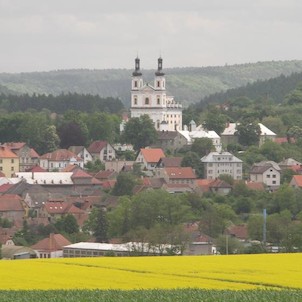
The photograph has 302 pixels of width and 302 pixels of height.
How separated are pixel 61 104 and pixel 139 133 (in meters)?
57.3

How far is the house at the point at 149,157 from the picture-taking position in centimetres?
12019

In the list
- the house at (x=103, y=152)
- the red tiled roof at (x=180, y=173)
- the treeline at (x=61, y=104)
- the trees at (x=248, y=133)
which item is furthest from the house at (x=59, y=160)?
the treeline at (x=61, y=104)

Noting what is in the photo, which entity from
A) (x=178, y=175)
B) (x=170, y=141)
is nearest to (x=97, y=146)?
(x=170, y=141)

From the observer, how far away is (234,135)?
13362cm

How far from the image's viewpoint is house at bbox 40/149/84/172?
122575 mm

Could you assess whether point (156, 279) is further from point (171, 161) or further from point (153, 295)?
point (171, 161)

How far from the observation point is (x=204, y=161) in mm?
119188

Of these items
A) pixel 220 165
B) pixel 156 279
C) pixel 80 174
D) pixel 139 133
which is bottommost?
pixel 156 279

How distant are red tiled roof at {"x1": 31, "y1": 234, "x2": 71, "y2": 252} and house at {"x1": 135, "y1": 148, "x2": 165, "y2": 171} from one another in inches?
1571

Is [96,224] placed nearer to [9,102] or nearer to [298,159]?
[298,159]

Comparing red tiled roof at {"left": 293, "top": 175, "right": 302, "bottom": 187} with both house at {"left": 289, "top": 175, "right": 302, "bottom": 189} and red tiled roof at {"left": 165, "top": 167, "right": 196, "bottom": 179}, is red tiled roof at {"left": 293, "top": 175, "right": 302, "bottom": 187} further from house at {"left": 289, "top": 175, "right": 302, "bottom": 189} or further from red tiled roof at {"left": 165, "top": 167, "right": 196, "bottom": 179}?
red tiled roof at {"left": 165, "top": 167, "right": 196, "bottom": 179}

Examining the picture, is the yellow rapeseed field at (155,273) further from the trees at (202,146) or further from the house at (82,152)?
the house at (82,152)

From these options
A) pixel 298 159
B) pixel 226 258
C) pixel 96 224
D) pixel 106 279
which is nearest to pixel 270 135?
pixel 298 159

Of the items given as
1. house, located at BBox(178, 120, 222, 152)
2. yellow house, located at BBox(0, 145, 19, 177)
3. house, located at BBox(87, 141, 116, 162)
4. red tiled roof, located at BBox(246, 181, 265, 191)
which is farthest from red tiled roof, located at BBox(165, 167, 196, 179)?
yellow house, located at BBox(0, 145, 19, 177)
